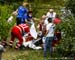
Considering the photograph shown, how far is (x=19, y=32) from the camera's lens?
51.6 feet

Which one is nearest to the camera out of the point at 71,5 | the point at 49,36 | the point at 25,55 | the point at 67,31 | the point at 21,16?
the point at 67,31

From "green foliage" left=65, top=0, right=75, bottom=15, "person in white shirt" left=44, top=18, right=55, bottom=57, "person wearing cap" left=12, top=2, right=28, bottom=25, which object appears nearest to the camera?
"person in white shirt" left=44, top=18, right=55, bottom=57

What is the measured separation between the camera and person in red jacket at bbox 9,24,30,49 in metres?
15.7

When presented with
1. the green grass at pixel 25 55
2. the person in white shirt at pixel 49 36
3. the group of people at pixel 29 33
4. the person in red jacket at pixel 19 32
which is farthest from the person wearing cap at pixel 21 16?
the person in white shirt at pixel 49 36

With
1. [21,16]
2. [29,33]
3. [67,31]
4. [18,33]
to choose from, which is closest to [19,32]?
[18,33]

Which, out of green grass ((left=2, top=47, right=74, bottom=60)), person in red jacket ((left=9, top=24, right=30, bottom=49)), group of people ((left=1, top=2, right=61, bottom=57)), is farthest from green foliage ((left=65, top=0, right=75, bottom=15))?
person in red jacket ((left=9, top=24, right=30, bottom=49))

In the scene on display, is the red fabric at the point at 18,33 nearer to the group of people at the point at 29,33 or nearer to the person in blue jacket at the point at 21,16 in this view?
the group of people at the point at 29,33

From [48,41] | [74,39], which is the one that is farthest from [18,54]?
[74,39]

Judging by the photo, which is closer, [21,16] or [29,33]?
[29,33]

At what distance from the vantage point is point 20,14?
1689 cm

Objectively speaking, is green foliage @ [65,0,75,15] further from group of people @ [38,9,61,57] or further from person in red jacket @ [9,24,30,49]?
person in red jacket @ [9,24,30,49]

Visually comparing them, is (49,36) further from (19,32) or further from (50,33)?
(19,32)

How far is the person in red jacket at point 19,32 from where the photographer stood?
15.7 m

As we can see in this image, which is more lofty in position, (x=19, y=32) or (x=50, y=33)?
(x=50, y=33)
